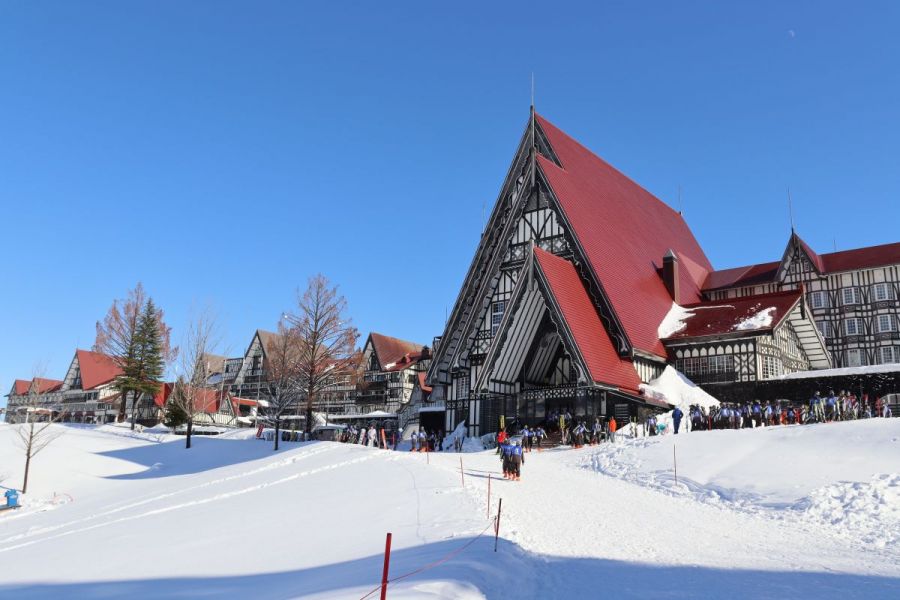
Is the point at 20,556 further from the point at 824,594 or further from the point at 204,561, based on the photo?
the point at 824,594

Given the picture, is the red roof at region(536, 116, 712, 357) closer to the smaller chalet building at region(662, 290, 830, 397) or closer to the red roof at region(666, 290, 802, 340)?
the smaller chalet building at region(662, 290, 830, 397)

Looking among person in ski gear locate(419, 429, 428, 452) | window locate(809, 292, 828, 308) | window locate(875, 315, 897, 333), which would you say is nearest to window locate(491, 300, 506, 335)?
person in ski gear locate(419, 429, 428, 452)

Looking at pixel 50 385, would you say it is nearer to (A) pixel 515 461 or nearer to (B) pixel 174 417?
(B) pixel 174 417

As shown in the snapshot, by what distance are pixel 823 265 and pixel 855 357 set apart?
6.64 m

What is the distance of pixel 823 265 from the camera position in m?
47.8

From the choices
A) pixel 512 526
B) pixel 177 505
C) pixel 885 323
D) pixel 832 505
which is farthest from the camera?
pixel 885 323

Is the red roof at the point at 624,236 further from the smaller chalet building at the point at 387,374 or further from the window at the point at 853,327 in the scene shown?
the smaller chalet building at the point at 387,374

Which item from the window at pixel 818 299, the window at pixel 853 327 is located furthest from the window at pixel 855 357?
the window at pixel 818 299

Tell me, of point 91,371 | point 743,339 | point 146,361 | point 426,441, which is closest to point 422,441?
point 426,441

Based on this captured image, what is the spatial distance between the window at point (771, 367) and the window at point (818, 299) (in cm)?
1434

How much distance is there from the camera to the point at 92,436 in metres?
40.4

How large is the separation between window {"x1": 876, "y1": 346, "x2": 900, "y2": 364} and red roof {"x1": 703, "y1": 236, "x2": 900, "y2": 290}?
5209mm

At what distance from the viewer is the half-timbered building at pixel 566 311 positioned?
32438 mm

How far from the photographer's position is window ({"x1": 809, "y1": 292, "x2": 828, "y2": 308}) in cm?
4659
